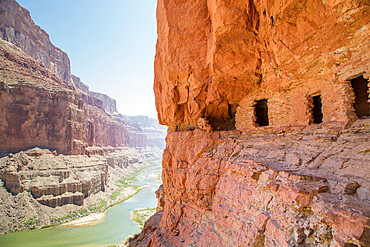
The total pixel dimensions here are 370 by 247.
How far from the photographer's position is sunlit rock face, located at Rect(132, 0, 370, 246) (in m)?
3.78

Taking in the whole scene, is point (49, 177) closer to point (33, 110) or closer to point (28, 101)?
point (33, 110)

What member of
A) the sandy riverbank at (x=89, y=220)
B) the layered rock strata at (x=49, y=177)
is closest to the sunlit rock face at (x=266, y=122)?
the sandy riverbank at (x=89, y=220)

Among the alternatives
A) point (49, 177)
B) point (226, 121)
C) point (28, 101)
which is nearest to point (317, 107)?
point (226, 121)

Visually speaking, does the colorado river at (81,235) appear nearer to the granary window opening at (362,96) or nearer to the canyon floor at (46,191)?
the canyon floor at (46,191)

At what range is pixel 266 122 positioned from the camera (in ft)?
32.1

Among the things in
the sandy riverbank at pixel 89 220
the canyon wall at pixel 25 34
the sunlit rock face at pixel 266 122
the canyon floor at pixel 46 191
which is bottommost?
the sandy riverbank at pixel 89 220

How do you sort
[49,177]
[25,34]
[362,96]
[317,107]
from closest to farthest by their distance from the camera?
[362,96]
[317,107]
[49,177]
[25,34]

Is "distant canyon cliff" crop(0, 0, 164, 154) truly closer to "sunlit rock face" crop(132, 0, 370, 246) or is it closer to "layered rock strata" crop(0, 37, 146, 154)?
"layered rock strata" crop(0, 37, 146, 154)

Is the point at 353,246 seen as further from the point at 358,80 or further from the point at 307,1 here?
the point at 307,1

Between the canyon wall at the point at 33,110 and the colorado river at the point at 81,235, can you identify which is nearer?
the colorado river at the point at 81,235

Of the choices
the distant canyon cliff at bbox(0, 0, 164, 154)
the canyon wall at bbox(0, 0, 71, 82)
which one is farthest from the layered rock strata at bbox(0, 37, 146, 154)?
the canyon wall at bbox(0, 0, 71, 82)

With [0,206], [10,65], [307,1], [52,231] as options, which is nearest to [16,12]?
[10,65]

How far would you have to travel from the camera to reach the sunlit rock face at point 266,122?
149 inches

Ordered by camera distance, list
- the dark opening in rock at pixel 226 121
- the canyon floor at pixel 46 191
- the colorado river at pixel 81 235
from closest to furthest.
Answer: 1. the dark opening in rock at pixel 226 121
2. the colorado river at pixel 81 235
3. the canyon floor at pixel 46 191
